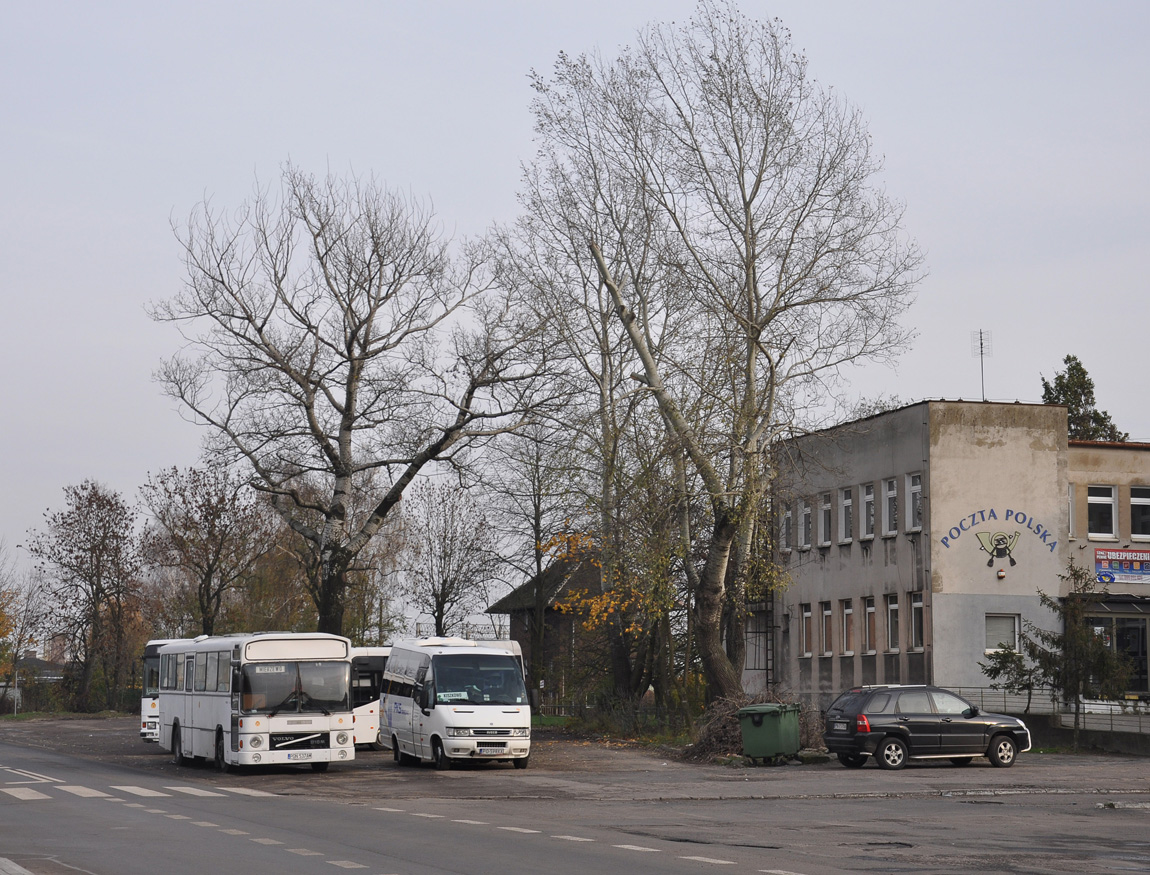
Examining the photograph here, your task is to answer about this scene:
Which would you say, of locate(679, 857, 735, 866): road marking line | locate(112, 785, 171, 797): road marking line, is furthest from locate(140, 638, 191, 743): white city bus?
locate(679, 857, 735, 866): road marking line

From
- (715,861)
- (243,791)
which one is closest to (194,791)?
(243,791)

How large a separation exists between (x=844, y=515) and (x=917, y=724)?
2046 cm

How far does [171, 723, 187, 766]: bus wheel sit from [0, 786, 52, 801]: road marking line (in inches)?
340

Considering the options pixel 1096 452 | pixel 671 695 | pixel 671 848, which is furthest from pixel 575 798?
pixel 1096 452

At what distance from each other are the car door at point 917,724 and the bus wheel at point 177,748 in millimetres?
15416

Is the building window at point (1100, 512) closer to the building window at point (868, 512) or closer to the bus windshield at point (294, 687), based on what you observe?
the building window at point (868, 512)

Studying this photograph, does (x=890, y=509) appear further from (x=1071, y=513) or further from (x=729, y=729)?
(x=729, y=729)

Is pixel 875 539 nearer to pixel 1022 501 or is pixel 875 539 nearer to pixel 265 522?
pixel 1022 501

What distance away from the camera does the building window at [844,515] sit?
47.8 meters

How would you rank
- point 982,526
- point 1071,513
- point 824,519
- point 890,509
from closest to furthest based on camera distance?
point 982,526, point 1071,513, point 890,509, point 824,519

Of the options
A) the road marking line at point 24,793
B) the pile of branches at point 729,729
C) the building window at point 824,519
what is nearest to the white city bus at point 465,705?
the pile of branches at point 729,729

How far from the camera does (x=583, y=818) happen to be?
17906 mm

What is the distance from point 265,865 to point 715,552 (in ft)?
71.9

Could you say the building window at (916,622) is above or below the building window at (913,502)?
below
